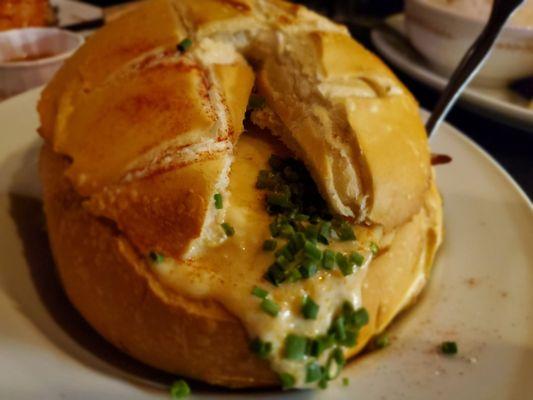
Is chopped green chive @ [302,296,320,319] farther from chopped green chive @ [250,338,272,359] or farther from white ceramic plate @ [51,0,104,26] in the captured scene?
white ceramic plate @ [51,0,104,26]

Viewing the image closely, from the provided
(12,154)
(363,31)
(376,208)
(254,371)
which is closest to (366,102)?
(376,208)

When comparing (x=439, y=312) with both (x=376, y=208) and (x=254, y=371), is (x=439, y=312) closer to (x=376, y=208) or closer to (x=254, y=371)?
(x=376, y=208)

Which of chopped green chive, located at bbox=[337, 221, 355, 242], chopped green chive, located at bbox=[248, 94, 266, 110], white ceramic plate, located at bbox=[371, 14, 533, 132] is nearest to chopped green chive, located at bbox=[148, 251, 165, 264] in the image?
chopped green chive, located at bbox=[337, 221, 355, 242]

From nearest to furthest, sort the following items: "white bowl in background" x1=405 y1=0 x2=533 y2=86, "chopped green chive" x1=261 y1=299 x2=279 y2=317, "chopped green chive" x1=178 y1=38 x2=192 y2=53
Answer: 1. "chopped green chive" x1=261 y1=299 x2=279 y2=317
2. "chopped green chive" x1=178 y1=38 x2=192 y2=53
3. "white bowl in background" x1=405 y1=0 x2=533 y2=86

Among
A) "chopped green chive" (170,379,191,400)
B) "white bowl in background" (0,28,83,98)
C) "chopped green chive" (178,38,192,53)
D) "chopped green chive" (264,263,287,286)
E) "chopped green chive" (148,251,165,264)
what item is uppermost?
"chopped green chive" (178,38,192,53)

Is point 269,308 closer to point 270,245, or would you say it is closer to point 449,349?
point 270,245

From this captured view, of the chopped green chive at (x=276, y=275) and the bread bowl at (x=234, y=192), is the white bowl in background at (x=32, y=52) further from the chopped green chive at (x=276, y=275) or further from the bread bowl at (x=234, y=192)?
the chopped green chive at (x=276, y=275)
